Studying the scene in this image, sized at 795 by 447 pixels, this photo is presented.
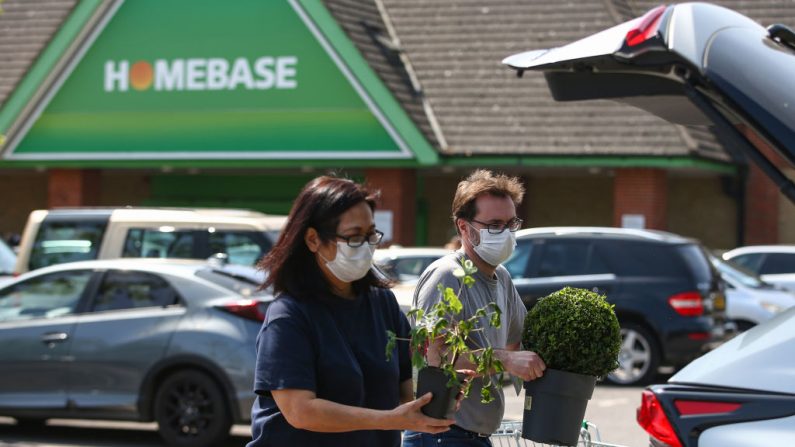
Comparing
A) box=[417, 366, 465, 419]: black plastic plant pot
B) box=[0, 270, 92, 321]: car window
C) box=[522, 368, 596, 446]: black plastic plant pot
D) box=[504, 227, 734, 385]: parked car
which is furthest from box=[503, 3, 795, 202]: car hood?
box=[504, 227, 734, 385]: parked car

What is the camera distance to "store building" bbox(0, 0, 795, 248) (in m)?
24.0

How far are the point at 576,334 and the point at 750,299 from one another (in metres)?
14.4

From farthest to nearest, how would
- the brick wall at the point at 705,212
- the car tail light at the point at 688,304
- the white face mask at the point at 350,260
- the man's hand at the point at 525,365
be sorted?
1. the brick wall at the point at 705,212
2. the car tail light at the point at 688,304
3. the man's hand at the point at 525,365
4. the white face mask at the point at 350,260

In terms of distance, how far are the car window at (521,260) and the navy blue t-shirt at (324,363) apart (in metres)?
12.2

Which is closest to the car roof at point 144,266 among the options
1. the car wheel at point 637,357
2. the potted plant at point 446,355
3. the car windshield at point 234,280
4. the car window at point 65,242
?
the car windshield at point 234,280

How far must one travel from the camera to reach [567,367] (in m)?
4.34

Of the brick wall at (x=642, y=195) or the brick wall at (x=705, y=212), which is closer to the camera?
the brick wall at (x=642, y=195)

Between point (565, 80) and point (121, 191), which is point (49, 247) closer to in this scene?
point (565, 80)

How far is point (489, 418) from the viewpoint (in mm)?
4902

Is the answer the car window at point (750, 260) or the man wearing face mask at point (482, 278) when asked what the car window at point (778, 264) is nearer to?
the car window at point (750, 260)

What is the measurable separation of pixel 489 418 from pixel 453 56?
21377 millimetres

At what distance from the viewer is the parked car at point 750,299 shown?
17953 mm

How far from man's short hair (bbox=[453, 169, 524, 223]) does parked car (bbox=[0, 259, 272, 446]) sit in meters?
5.74

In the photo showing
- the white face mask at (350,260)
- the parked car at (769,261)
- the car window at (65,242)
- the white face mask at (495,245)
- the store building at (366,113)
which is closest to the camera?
the white face mask at (350,260)
